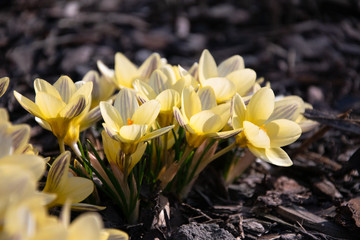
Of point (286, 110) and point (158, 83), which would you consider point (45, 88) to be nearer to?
point (158, 83)

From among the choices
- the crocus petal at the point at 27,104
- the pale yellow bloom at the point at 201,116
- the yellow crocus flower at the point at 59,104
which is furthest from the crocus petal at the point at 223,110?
the crocus petal at the point at 27,104

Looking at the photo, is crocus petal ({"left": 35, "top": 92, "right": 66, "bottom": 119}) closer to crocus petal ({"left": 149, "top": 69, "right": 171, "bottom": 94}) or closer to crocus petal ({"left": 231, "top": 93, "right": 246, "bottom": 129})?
crocus petal ({"left": 149, "top": 69, "right": 171, "bottom": 94})

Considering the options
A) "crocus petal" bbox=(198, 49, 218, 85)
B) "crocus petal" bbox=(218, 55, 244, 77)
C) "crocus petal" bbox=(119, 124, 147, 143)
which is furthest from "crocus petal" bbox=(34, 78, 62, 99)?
"crocus petal" bbox=(218, 55, 244, 77)

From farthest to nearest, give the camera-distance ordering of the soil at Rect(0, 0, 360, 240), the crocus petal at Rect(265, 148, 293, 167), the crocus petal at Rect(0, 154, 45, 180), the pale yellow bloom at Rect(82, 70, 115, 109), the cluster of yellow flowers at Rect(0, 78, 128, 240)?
the pale yellow bloom at Rect(82, 70, 115, 109)
the soil at Rect(0, 0, 360, 240)
the crocus petal at Rect(265, 148, 293, 167)
the crocus petal at Rect(0, 154, 45, 180)
the cluster of yellow flowers at Rect(0, 78, 128, 240)

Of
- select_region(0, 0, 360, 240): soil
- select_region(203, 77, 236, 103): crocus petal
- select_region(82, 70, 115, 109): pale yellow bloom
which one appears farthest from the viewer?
select_region(82, 70, 115, 109): pale yellow bloom

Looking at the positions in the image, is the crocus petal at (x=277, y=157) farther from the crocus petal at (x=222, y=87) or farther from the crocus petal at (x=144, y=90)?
the crocus petal at (x=144, y=90)

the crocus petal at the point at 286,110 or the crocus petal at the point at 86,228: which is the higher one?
the crocus petal at the point at 86,228
